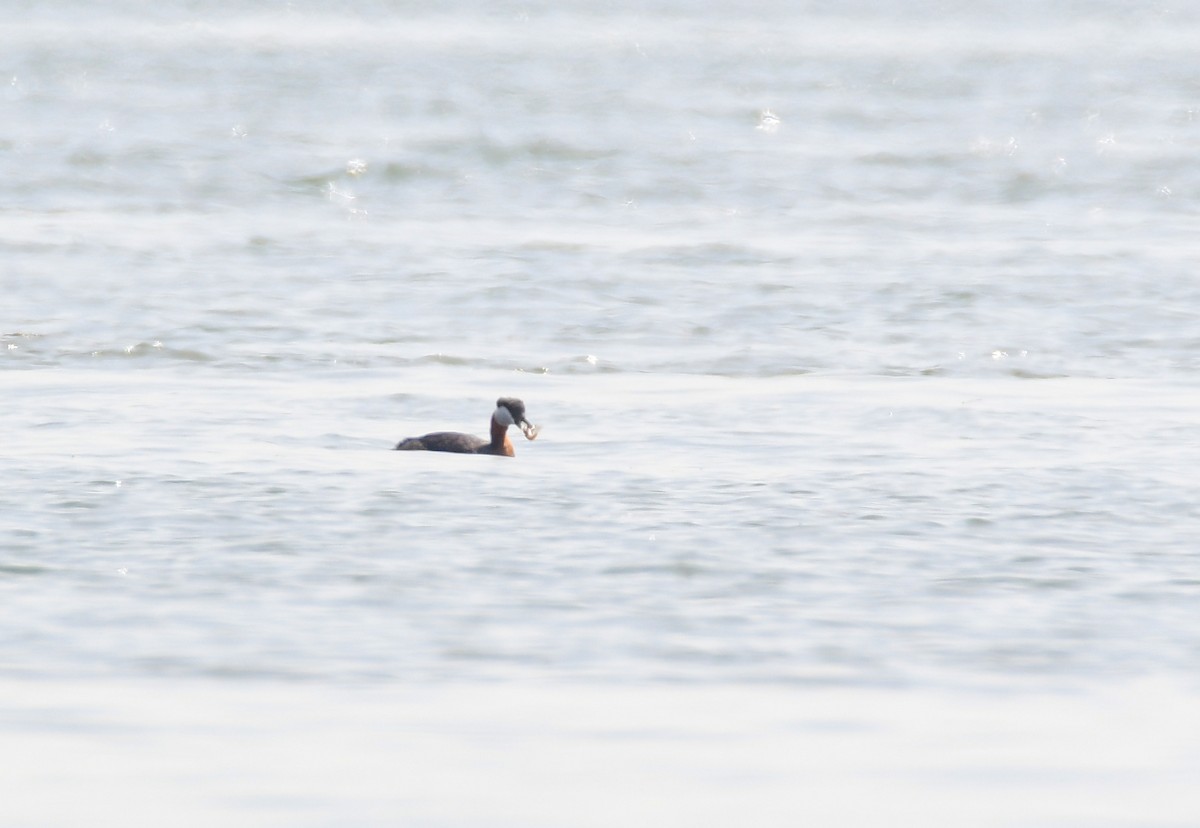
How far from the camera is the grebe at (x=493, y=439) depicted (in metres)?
12.9

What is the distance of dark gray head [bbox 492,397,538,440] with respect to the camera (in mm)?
A: 13438

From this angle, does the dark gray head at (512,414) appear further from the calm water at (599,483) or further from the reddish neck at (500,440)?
the calm water at (599,483)

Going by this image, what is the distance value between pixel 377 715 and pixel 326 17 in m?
58.4

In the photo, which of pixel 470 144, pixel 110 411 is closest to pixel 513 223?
pixel 470 144

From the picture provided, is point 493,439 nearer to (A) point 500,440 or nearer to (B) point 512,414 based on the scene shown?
(A) point 500,440

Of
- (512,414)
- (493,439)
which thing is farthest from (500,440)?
(512,414)

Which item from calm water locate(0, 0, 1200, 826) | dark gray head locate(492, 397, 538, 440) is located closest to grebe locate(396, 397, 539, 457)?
dark gray head locate(492, 397, 538, 440)

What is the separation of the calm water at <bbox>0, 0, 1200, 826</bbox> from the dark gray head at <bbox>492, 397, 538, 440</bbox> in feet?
1.06

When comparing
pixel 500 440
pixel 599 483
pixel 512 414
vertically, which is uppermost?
pixel 512 414

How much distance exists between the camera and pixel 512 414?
1356 centimetres

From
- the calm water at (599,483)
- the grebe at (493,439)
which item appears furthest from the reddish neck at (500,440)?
the calm water at (599,483)

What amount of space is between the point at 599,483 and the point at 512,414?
2.06m

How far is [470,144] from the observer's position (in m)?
32.5

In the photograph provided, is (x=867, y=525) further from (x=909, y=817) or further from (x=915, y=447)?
(x=909, y=817)
